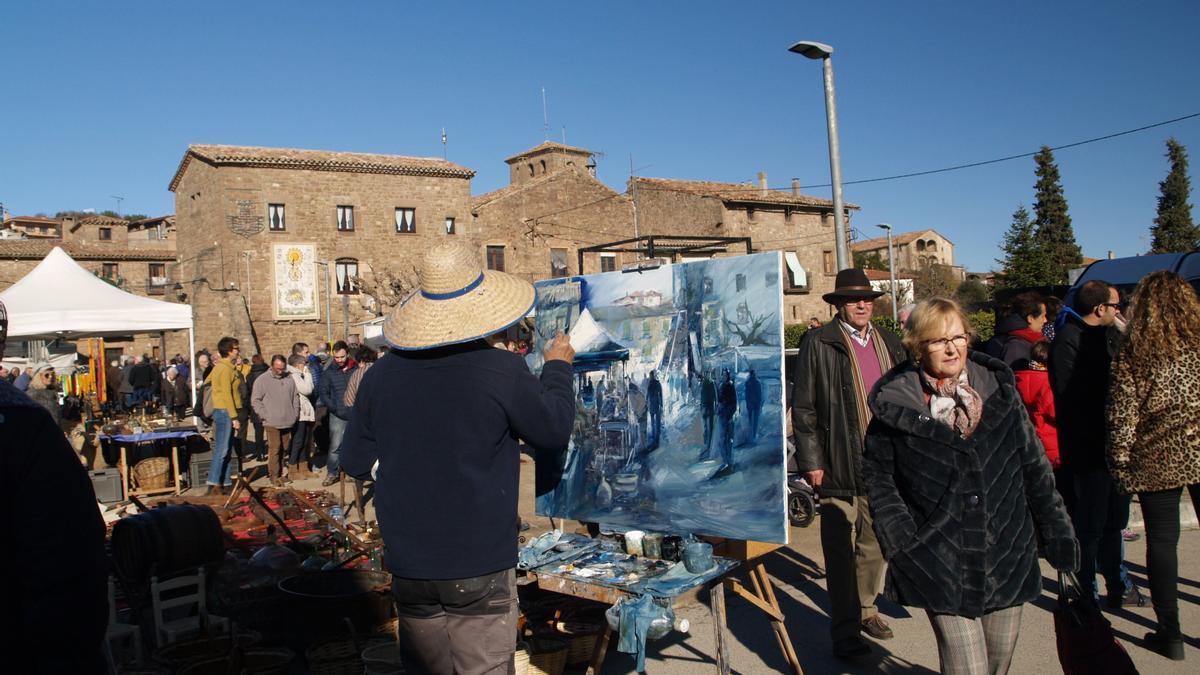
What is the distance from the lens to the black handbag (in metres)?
Result: 2.70

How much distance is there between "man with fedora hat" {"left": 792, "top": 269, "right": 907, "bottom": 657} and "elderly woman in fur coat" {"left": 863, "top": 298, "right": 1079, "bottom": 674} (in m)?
1.31

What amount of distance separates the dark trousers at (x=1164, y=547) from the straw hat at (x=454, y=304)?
2.93m

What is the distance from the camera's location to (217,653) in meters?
4.09

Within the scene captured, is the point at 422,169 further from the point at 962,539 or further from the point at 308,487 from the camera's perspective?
the point at 962,539

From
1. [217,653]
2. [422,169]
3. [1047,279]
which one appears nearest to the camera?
[217,653]

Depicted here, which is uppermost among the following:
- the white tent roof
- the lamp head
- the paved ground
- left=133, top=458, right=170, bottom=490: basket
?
the lamp head

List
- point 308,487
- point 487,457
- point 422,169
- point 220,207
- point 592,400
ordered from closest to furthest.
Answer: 1. point 487,457
2. point 592,400
3. point 308,487
4. point 220,207
5. point 422,169

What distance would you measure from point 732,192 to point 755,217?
146 cm

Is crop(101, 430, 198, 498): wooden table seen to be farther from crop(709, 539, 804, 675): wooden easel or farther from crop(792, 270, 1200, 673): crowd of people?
crop(792, 270, 1200, 673): crowd of people

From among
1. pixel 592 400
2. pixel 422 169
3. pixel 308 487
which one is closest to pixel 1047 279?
pixel 422 169

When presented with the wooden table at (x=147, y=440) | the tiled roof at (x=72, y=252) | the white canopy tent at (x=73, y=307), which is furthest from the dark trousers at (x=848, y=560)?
the tiled roof at (x=72, y=252)

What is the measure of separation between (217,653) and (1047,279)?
127 feet

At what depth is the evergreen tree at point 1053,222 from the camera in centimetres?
3828

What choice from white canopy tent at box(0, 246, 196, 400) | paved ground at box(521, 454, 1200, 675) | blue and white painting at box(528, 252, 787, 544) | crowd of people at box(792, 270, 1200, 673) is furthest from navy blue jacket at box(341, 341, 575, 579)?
white canopy tent at box(0, 246, 196, 400)
